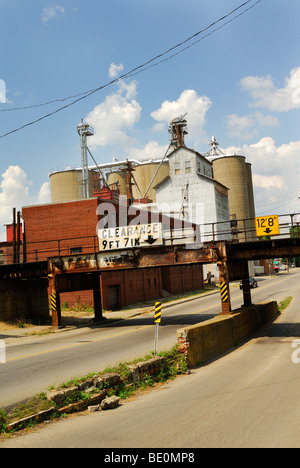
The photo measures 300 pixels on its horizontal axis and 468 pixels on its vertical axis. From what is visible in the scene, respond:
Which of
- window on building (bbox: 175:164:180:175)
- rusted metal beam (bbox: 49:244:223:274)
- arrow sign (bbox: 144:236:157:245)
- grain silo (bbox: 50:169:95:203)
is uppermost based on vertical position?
grain silo (bbox: 50:169:95:203)

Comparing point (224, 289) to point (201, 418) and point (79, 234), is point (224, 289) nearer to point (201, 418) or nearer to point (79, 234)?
point (201, 418)

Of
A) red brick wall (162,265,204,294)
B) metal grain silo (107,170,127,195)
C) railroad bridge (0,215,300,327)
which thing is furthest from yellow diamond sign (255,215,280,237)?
metal grain silo (107,170,127,195)

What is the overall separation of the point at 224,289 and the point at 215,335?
20.6 feet

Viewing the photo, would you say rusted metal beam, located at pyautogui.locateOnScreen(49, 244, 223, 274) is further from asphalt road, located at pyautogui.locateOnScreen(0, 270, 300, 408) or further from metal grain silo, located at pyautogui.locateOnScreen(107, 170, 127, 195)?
metal grain silo, located at pyautogui.locateOnScreen(107, 170, 127, 195)

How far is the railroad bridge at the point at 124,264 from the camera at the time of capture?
22344 millimetres

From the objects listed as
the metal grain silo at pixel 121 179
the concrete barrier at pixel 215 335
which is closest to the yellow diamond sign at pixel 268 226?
the concrete barrier at pixel 215 335

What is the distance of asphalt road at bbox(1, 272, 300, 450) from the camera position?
21.2 feet

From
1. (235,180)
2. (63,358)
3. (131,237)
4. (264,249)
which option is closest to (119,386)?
(63,358)

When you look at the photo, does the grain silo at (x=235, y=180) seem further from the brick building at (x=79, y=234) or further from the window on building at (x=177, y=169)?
the brick building at (x=79, y=234)

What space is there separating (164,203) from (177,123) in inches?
653

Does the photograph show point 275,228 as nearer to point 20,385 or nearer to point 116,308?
point 20,385

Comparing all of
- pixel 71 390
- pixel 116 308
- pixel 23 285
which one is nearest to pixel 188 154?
pixel 116 308

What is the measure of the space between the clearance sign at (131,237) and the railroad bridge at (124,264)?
261 mm

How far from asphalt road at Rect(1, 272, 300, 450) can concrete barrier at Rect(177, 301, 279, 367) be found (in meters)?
1.08
